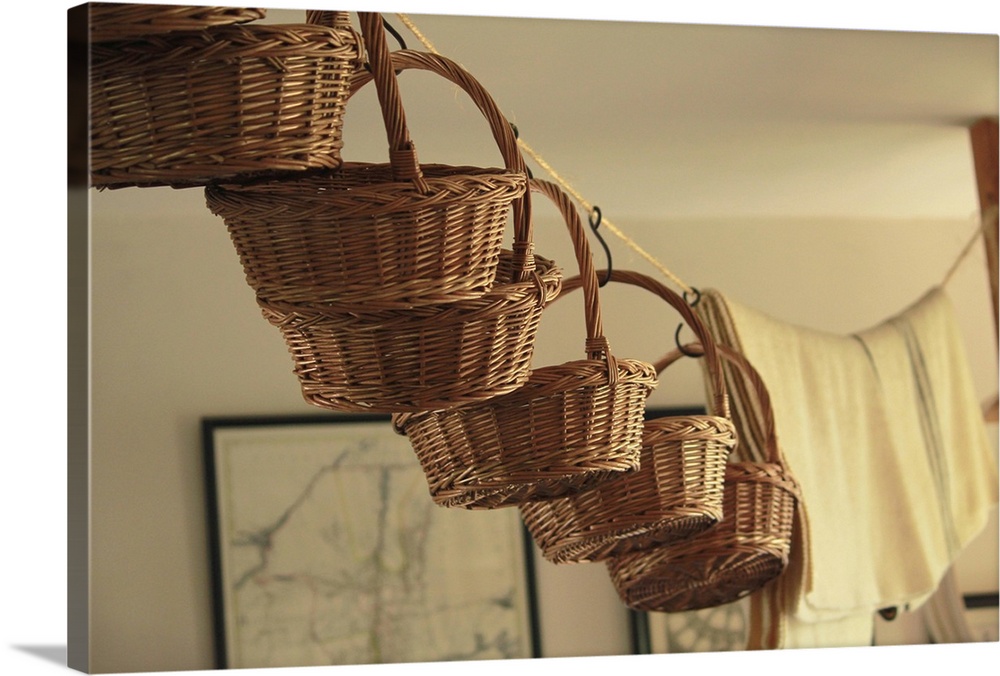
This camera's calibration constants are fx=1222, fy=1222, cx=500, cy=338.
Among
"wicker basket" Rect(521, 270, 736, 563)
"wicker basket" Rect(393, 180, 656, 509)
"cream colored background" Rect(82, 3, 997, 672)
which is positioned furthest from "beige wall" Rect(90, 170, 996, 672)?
"wicker basket" Rect(393, 180, 656, 509)

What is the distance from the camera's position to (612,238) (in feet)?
4.79

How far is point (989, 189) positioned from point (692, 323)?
0.50 m

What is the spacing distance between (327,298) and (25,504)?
540 mm

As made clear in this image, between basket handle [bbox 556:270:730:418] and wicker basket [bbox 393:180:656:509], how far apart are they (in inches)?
12.2

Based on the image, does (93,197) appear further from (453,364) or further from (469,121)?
(453,364)

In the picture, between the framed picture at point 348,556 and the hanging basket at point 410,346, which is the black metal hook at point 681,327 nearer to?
Answer: the framed picture at point 348,556

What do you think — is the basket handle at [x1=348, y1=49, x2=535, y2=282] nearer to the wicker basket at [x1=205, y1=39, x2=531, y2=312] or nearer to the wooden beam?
the wicker basket at [x1=205, y1=39, x2=531, y2=312]

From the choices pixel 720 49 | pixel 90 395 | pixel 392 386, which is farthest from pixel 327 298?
pixel 720 49

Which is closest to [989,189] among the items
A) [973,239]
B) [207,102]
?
[973,239]

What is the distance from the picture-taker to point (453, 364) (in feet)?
3.02

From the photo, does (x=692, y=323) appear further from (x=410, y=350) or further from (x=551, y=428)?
(x=410, y=350)

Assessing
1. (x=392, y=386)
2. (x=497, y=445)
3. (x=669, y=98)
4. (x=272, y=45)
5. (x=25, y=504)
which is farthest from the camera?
(x=669, y=98)

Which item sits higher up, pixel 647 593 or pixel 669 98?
pixel 669 98

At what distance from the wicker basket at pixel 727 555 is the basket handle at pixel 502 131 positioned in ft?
1.66
